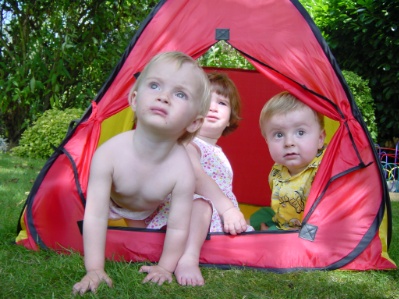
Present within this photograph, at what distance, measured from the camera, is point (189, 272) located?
170cm

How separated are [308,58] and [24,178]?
2452mm

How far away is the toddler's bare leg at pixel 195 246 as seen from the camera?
65.8 inches

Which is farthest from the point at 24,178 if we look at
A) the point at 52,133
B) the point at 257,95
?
the point at 257,95

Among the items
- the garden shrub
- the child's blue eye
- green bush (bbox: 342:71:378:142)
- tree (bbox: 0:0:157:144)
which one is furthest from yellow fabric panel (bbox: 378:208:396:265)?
the garden shrub

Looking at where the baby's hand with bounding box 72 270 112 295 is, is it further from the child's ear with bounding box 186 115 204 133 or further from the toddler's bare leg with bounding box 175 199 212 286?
the child's ear with bounding box 186 115 204 133

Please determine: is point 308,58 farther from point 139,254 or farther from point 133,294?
point 133,294

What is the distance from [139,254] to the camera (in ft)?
6.15

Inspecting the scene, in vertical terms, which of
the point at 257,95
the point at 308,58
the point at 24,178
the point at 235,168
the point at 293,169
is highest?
the point at 308,58

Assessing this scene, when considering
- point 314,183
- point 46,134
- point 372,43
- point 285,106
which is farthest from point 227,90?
point 46,134

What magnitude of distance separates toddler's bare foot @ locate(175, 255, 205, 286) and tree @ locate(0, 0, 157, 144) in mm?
3940

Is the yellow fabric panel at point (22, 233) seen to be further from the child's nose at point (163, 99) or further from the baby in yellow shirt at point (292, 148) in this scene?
the baby in yellow shirt at point (292, 148)

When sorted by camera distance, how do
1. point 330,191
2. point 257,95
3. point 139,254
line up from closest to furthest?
point 139,254 → point 330,191 → point 257,95

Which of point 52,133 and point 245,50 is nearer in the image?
point 245,50

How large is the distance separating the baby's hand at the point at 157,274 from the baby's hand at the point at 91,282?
12 centimetres
